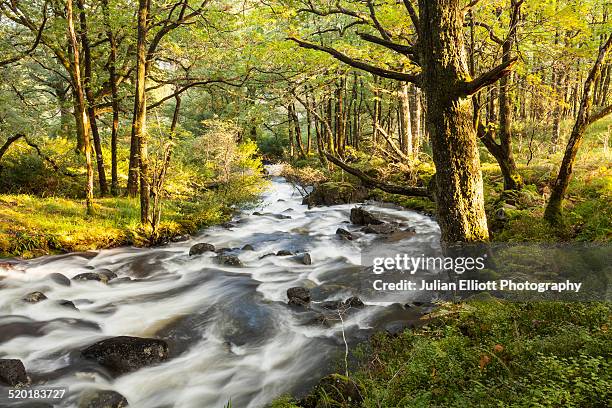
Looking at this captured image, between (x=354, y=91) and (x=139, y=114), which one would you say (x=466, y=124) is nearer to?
(x=139, y=114)

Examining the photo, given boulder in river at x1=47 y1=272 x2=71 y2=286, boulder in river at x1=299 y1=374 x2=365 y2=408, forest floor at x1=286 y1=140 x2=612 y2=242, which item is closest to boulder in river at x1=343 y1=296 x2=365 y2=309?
boulder in river at x1=299 y1=374 x2=365 y2=408

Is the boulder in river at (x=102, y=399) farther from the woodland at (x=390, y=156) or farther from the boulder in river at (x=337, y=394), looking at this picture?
the boulder in river at (x=337, y=394)

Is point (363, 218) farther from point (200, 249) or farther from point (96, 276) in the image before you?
point (96, 276)

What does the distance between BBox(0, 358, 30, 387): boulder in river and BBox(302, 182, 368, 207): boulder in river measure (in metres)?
14.6

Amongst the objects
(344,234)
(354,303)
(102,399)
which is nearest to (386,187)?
(354,303)

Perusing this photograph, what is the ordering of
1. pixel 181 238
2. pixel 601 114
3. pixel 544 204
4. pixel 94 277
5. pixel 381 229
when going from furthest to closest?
pixel 381 229 → pixel 181 238 → pixel 544 204 → pixel 94 277 → pixel 601 114

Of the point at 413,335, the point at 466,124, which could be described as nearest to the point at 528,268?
the point at 413,335

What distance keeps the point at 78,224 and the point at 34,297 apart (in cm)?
362

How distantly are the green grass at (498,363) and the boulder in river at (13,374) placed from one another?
145 inches

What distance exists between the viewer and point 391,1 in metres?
8.26

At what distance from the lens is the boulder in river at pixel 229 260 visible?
10984 mm

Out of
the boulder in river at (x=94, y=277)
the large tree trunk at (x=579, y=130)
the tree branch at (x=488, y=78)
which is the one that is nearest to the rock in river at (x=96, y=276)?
the boulder in river at (x=94, y=277)

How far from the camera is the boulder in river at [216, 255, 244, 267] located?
1098 centimetres

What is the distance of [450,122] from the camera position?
433 cm
